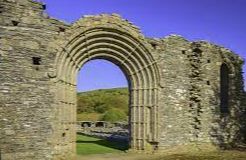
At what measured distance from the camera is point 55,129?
14.1 metres

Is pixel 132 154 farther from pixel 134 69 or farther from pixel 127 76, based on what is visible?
pixel 134 69

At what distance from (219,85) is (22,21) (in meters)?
9.71

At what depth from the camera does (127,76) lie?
17.2 metres

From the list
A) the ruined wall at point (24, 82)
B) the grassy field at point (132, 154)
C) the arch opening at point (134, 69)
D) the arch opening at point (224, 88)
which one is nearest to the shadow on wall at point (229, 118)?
the arch opening at point (224, 88)

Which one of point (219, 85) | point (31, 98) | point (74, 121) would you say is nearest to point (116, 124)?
point (219, 85)

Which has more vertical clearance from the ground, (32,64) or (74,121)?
(32,64)

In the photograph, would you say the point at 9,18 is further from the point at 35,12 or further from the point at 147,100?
the point at 147,100

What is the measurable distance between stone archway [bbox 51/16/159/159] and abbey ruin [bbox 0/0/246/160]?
37 mm

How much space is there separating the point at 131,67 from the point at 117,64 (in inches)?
24.4

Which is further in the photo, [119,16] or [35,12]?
[119,16]

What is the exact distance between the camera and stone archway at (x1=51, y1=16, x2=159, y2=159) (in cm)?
1467

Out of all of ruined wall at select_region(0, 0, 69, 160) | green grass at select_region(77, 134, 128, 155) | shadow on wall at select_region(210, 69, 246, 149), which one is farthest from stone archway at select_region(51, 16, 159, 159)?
shadow on wall at select_region(210, 69, 246, 149)

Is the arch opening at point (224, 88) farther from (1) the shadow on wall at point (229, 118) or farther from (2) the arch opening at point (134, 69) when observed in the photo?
(2) the arch opening at point (134, 69)

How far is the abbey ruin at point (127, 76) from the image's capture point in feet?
44.2
